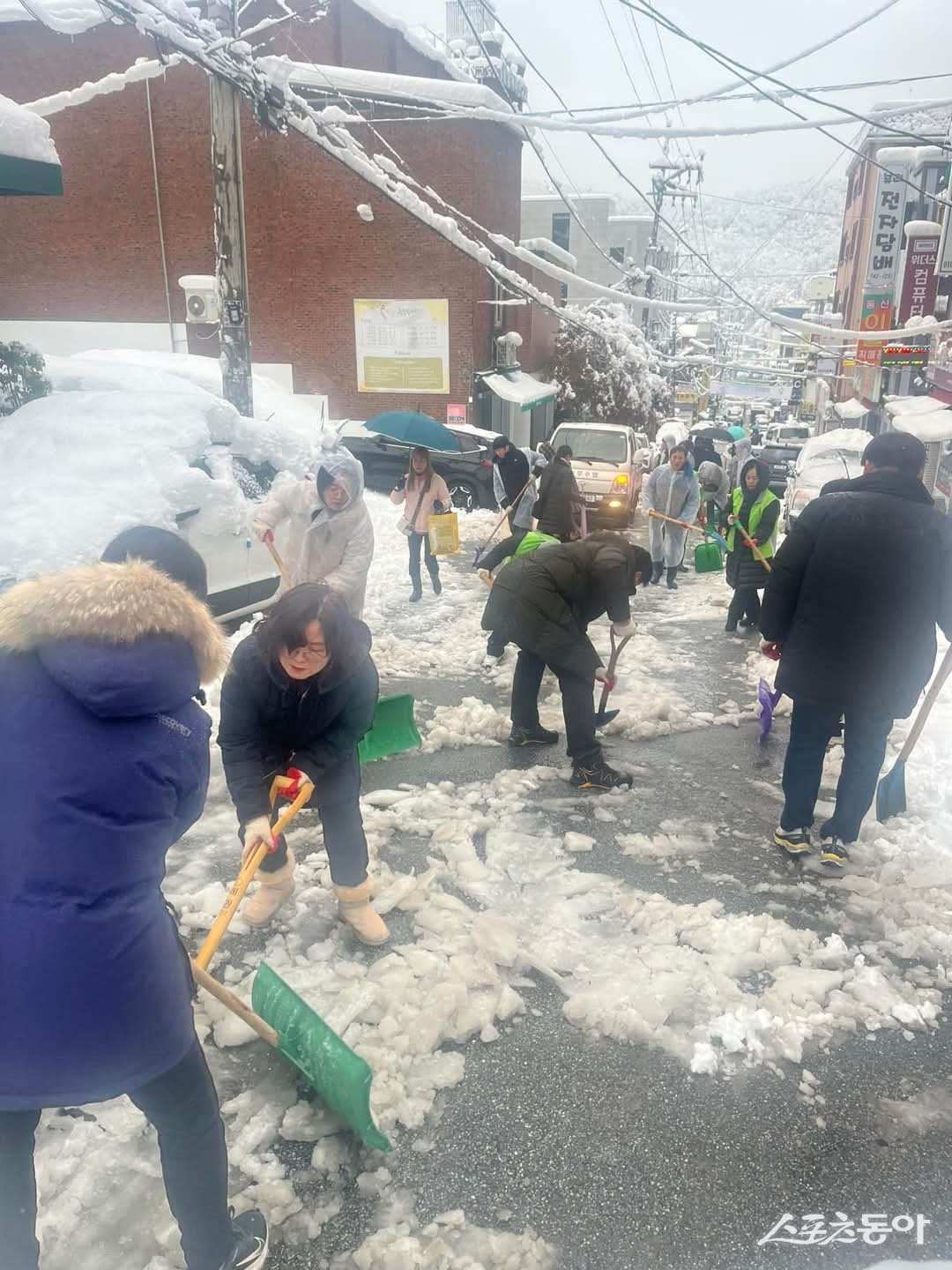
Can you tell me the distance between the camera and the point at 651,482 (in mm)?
10102

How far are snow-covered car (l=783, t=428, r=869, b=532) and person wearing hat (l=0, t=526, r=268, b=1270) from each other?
12404 mm

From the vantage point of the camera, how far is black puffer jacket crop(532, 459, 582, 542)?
941 cm

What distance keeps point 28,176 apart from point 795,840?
8.07 metres

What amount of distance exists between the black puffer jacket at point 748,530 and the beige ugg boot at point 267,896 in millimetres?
5583

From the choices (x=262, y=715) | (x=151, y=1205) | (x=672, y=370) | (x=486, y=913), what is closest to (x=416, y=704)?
(x=486, y=913)

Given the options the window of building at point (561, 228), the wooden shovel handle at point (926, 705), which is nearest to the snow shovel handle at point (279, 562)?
the wooden shovel handle at point (926, 705)

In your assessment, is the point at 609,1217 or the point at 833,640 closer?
the point at 609,1217

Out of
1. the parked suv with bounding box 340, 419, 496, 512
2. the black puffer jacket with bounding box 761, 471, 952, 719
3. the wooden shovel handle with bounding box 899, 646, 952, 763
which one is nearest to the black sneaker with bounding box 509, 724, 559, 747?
the black puffer jacket with bounding box 761, 471, 952, 719

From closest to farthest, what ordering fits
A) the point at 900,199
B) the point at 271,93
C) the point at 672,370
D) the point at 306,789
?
the point at 306,789, the point at 271,93, the point at 900,199, the point at 672,370

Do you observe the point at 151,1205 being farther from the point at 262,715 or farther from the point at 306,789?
the point at 262,715

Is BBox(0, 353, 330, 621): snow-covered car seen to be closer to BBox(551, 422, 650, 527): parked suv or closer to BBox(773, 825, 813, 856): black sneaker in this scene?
BBox(773, 825, 813, 856): black sneaker

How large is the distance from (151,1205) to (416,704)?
395cm

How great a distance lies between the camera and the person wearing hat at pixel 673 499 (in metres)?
9.80

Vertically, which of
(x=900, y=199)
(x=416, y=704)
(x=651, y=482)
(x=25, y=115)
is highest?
(x=900, y=199)
